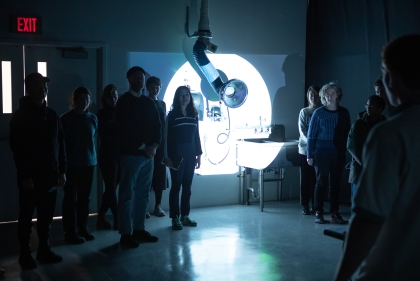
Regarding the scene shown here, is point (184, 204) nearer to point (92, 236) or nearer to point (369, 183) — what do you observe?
point (92, 236)

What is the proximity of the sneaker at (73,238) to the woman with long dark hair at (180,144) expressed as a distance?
1009 millimetres

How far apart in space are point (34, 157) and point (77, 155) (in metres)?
0.73

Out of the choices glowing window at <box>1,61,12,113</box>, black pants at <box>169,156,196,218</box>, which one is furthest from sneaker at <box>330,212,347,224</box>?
glowing window at <box>1,61,12,113</box>

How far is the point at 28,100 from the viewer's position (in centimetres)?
400

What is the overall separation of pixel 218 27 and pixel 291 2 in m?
1.28

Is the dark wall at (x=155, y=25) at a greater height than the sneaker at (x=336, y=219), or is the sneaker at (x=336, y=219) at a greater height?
the dark wall at (x=155, y=25)

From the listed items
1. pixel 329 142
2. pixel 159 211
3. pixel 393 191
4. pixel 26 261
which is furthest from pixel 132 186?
pixel 393 191

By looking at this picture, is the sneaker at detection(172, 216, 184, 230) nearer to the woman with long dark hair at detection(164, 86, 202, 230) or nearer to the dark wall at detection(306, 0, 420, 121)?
the woman with long dark hair at detection(164, 86, 202, 230)

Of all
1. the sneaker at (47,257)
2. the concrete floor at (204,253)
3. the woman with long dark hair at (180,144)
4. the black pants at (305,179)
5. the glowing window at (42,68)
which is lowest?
the concrete floor at (204,253)

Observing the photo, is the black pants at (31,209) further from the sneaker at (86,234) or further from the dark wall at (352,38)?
the dark wall at (352,38)

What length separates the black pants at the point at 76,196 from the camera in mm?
4695

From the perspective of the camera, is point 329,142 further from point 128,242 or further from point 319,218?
point 128,242

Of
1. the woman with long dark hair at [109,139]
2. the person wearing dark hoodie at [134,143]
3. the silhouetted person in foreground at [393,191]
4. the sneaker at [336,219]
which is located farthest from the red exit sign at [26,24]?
the silhouetted person in foreground at [393,191]

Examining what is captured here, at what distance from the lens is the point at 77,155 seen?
4680mm
